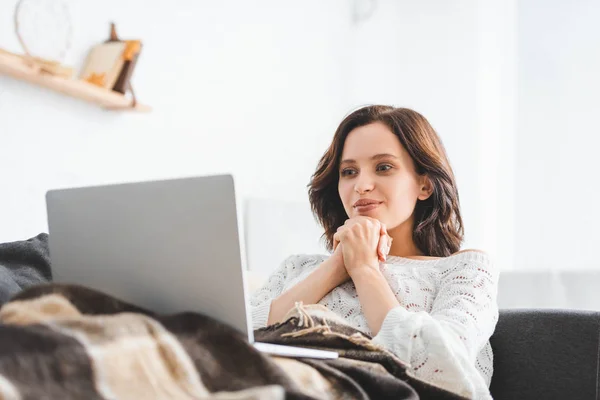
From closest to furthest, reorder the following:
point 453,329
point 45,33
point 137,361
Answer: point 137,361
point 453,329
point 45,33

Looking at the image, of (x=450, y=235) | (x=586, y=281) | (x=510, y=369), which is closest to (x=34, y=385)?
(x=510, y=369)

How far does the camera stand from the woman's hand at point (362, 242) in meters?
1.33

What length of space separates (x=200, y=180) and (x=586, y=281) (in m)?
1.32

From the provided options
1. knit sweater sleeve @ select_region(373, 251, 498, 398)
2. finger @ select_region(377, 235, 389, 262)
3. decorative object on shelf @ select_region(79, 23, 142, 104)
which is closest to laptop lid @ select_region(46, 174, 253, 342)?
knit sweater sleeve @ select_region(373, 251, 498, 398)

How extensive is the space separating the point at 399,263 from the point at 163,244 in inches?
29.4

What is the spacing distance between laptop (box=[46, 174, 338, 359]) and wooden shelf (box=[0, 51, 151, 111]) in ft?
2.72

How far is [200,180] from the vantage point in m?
0.78

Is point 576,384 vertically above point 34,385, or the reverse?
point 34,385

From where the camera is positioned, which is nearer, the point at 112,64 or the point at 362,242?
the point at 362,242

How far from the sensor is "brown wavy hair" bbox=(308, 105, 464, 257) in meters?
1.51

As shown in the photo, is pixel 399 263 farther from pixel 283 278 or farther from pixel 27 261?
pixel 27 261

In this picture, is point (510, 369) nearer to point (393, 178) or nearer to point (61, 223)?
point (393, 178)

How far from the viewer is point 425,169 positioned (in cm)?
152

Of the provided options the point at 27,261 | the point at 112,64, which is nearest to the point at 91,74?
the point at 112,64
